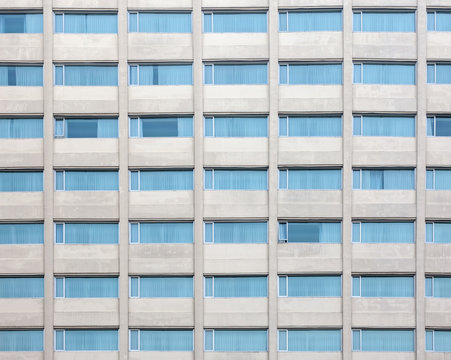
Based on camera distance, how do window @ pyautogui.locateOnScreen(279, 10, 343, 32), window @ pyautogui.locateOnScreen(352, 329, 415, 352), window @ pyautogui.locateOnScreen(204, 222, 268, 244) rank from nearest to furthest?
window @ pyautogui.locateOnScreen(352, 329, 415, 352), window @ pyautogui.locateOnScreen(204, 222, 268, 244), window @ pyautogui.locateOnScreen(279, 10, 343, 32)

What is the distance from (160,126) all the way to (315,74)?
615cm

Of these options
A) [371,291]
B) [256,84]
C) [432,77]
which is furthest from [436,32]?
[371,291]

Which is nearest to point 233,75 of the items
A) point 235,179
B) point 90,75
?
point 235,179

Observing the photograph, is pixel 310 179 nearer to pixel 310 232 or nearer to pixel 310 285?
pixel 310 232

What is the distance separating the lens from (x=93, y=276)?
1681cm

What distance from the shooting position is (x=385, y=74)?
17.1 m

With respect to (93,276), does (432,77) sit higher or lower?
Answer: higher

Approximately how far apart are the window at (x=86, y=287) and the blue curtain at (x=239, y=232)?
4.20m

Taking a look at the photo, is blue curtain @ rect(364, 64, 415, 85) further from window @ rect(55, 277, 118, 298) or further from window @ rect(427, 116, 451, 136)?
window @ rect(55, 277, 118, 298)

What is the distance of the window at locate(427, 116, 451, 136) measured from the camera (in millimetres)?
17038

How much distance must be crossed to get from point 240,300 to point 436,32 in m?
12.4

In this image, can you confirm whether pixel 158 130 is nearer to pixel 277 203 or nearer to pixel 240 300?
pixel 277 203

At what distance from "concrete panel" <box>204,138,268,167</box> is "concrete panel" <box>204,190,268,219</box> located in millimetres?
1112

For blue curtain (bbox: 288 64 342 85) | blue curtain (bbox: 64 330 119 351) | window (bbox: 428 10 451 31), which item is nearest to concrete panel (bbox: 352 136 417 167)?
blue curtain (bbox: 288 64 342 85)
